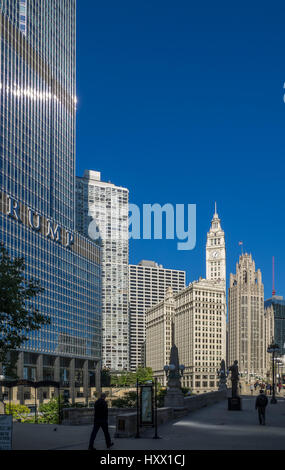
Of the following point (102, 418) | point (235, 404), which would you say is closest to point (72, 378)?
point (235, 404)

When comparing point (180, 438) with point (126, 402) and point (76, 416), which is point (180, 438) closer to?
point (76, 416)

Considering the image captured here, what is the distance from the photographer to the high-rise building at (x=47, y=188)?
126688 mm

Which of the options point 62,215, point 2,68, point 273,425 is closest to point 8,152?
point 2,68

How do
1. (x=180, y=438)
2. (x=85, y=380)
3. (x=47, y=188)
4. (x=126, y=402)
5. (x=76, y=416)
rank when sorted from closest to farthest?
(x=180, y=438) → (x=76, y=416) → (x=126, y=402) → (x=47, y=188) → (x=85, y=380)

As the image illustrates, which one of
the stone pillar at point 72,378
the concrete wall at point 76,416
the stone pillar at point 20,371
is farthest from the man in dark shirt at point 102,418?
the stone pillar at point 72,378

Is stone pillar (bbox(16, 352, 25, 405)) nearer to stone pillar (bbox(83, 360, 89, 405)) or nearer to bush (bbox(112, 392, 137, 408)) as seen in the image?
bush (bbox(112, 392, 137, 408))

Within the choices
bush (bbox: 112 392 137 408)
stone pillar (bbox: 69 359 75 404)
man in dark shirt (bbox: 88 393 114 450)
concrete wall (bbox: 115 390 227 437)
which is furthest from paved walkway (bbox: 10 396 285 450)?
stone pillar (bbox: 69 359 75 404)

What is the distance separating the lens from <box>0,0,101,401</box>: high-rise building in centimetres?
12669

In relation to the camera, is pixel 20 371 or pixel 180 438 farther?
pixel 20 371

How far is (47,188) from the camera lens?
14575 cm

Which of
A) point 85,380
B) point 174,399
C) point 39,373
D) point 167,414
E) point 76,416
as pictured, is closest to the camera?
point 167,414

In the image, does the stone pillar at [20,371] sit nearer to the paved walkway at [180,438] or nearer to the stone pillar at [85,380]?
the stone pillar at [85,380]

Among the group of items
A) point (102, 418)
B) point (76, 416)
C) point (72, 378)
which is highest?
point (102, 418)

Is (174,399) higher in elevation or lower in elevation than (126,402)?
higher
